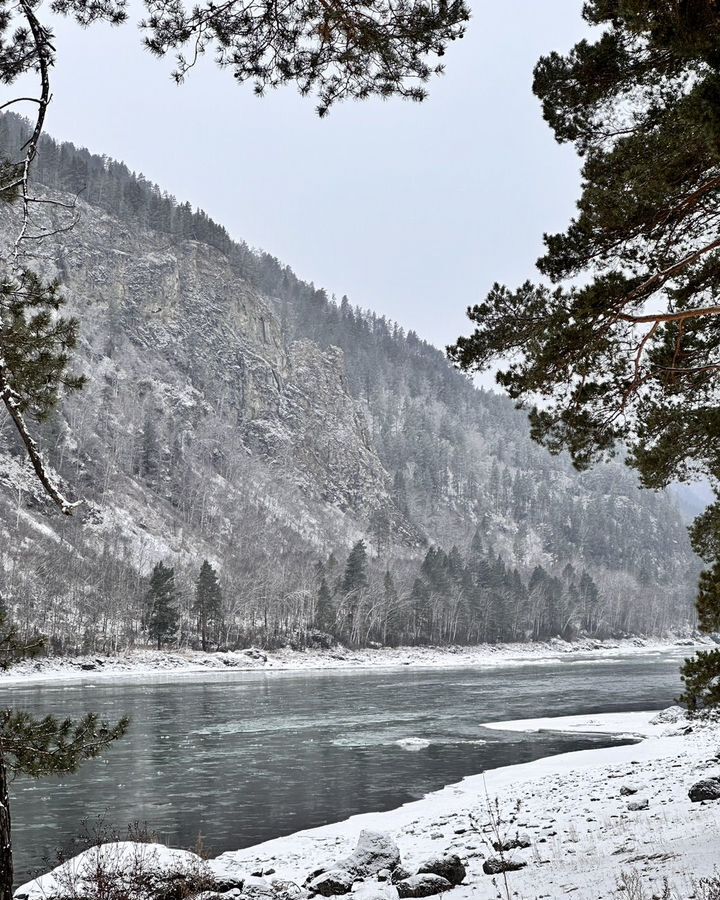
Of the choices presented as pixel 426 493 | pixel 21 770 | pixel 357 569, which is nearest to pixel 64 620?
pixel 357 569

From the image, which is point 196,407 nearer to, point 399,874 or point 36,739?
point 399,874

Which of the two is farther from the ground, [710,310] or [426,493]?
[426,493]

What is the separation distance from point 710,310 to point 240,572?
301ft

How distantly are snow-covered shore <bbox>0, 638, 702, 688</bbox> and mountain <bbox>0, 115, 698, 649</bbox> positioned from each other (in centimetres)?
374

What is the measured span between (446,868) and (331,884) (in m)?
1.79

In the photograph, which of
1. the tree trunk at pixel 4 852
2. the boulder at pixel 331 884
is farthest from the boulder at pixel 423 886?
the tree trunk at pixel 4 852

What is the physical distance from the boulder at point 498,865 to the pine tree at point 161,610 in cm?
6559

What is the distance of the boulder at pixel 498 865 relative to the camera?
35.5ft

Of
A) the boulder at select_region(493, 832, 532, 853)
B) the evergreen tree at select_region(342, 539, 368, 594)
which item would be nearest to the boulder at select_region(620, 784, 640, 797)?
the boulder at select_region(493, 832, 532, 853)

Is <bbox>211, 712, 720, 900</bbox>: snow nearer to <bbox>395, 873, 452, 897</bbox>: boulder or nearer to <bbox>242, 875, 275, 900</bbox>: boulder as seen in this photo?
<bbox>395, 873, 452, 897</bbox>: boulder

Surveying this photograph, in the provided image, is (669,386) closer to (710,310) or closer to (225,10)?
(710,310)

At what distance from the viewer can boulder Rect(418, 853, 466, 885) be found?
11.2 metres

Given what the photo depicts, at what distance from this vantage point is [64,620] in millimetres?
68875

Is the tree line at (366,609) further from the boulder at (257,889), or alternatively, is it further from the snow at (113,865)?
the boulder at (257,889)
